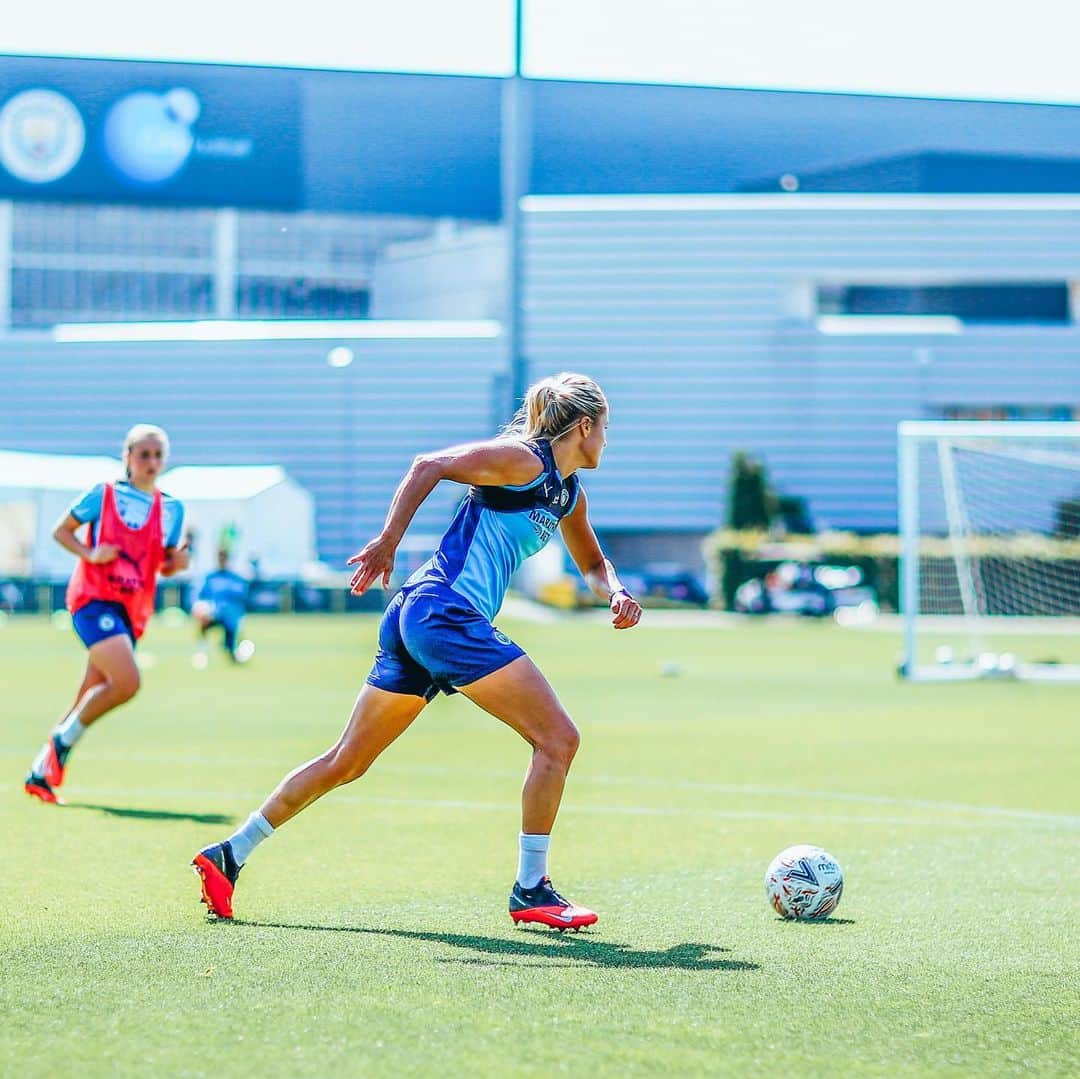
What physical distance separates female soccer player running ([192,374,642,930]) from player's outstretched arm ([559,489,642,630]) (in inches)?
10.8

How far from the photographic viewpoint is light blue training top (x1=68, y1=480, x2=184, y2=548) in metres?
8.73

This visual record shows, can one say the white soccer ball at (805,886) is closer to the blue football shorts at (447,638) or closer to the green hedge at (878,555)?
the blue football shorts at (447,638)

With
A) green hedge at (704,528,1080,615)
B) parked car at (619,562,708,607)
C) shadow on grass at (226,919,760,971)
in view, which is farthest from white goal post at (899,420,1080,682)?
shadow on grass at (226,919,760,971)

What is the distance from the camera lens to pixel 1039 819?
8594mm

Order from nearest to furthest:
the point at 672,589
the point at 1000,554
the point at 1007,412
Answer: the point at 1000,554 → the point at 672,589 → the point at 1007,412

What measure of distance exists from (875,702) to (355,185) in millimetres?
10229

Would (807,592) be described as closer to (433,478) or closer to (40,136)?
(40,136)

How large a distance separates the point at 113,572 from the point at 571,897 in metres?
3.71

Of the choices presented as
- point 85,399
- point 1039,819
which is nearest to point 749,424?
point 85,399

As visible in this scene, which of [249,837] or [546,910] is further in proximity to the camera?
[249,837]

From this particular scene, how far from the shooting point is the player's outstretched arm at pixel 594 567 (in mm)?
5816

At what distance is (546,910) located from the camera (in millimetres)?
5477

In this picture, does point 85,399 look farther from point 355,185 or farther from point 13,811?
point 13,811

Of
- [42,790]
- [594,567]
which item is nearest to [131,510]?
[42,790]
